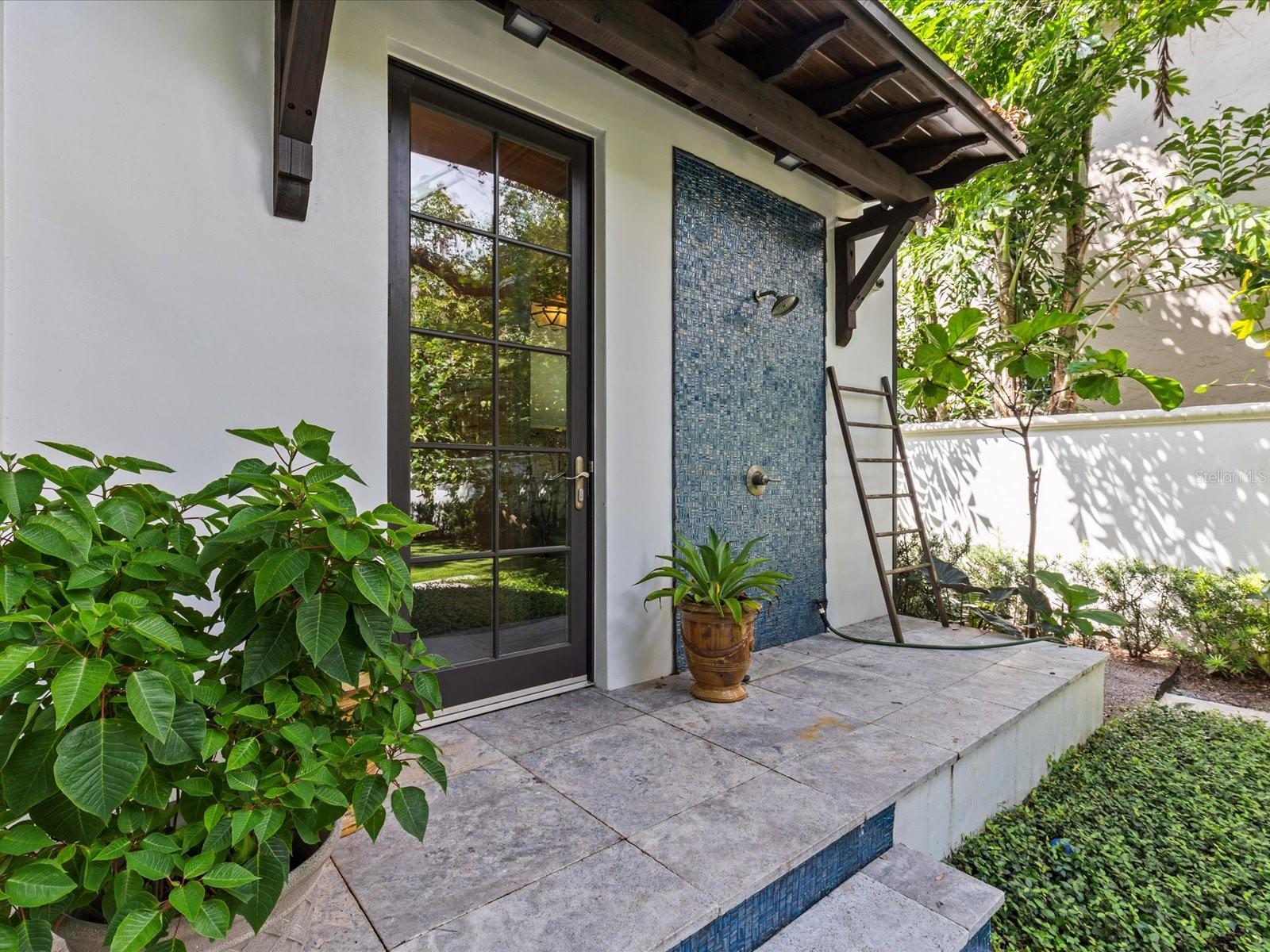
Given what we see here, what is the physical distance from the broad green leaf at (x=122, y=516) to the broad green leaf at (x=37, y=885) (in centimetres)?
46

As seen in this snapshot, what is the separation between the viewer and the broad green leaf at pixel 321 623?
1.01 meters

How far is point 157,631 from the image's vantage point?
90cm

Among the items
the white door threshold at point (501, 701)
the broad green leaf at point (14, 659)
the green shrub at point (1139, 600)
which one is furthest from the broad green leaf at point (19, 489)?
the green shrub at point (1139, 600)

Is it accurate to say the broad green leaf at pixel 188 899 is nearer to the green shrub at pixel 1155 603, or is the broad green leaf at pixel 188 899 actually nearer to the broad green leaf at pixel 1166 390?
the green shrub at pixel 1155 603

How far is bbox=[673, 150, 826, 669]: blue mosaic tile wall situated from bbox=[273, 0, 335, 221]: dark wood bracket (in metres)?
1.71

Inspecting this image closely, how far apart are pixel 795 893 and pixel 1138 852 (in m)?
1.53

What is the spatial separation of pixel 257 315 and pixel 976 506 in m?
5.61

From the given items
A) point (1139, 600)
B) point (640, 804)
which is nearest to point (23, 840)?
point (640, 804)

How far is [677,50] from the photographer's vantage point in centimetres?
244

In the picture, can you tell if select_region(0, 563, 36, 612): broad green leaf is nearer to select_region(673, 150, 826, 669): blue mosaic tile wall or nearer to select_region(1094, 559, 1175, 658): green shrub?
select_region(673, 150, 826, 669): blue mosaic tile wall

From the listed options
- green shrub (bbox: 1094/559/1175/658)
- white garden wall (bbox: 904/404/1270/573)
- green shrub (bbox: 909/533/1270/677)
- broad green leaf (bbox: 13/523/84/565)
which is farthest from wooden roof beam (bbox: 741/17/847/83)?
green shrub (bbox: 1094/559/1175/658)

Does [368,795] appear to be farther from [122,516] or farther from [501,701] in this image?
[501,701]

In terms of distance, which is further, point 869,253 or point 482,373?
point 869,253

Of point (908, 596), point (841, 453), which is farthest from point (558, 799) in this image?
point (908, 596)
